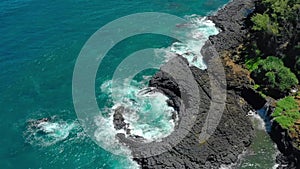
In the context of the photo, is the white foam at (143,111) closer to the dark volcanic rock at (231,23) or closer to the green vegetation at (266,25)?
the dark volcanic rock at (231,23)

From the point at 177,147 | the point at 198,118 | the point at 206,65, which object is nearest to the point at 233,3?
the point at 206,65

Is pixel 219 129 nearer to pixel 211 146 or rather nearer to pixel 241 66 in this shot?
pixel 211 146

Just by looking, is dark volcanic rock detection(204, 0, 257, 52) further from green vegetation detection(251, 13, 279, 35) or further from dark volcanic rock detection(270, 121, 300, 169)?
dark volcanic rock detection(270, 121, 300, 169)

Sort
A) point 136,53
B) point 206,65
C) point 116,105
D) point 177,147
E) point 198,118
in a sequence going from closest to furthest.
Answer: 1. point 177,147
2. point 198,118
3. point 116,105
4. point 206,65
5. point 136,53

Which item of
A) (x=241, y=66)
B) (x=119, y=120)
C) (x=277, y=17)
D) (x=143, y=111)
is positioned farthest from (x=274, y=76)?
(x=119, y=120)

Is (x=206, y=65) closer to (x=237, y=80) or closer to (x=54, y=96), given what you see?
(x=237, y=80)

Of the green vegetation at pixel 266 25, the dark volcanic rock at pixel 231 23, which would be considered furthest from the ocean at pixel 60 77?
the green vegetation at pixel 266 25
